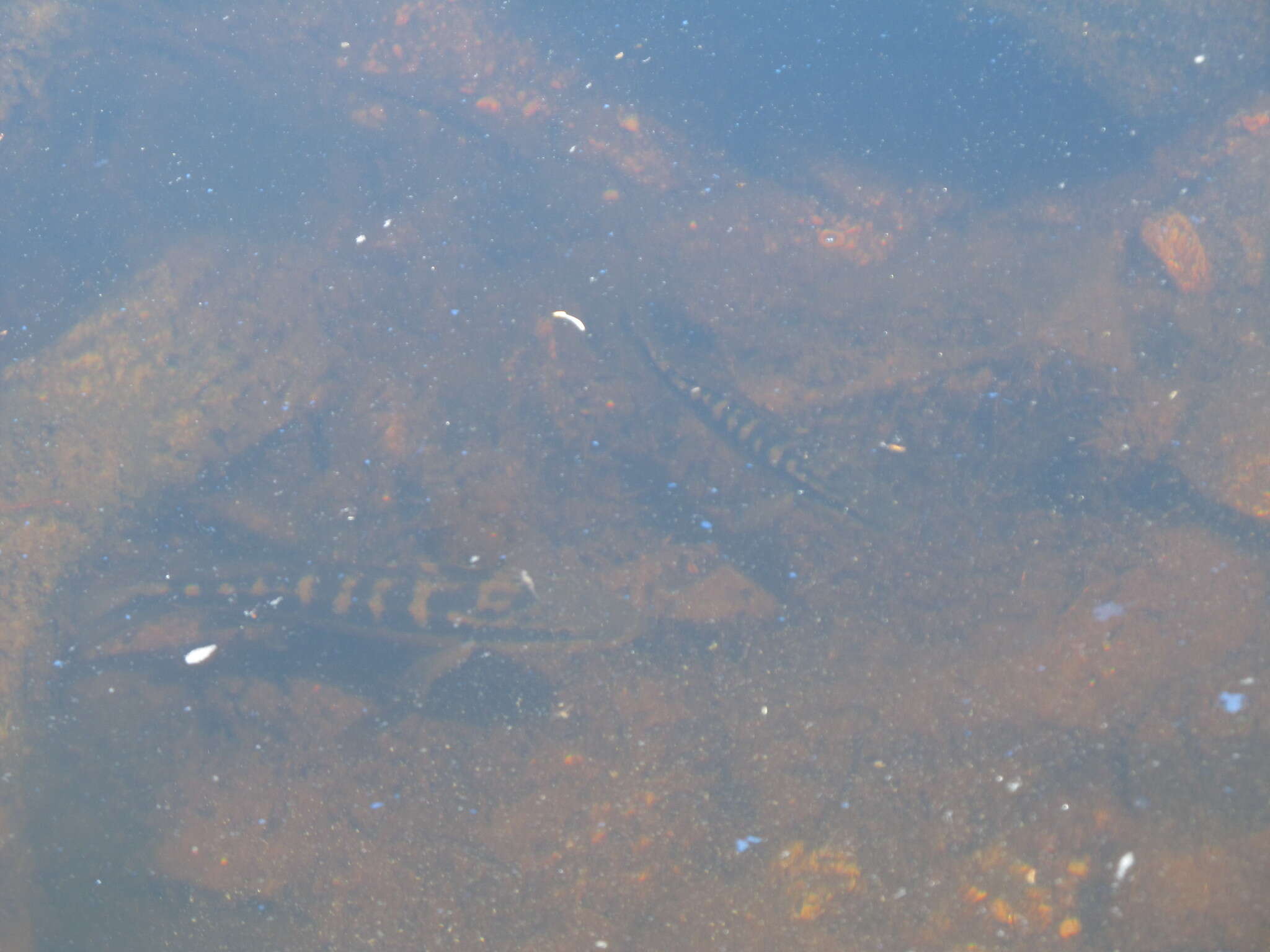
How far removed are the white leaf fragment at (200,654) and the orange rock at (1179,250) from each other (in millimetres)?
8165

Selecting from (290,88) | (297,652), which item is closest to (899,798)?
(297,652)

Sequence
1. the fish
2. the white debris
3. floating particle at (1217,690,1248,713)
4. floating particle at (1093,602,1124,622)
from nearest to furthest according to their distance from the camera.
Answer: the white debris < floating particle at (1217,690,1248,713) < floating particle at (1093,602,1124,622) < the fish

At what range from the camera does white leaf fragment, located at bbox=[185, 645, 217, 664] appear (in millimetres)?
4961

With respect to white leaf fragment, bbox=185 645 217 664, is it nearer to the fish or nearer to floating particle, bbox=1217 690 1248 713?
the fish

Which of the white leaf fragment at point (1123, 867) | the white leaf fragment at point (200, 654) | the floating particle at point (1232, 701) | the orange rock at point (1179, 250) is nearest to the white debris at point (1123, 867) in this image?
the white leaf fragment at point (1123, 867)

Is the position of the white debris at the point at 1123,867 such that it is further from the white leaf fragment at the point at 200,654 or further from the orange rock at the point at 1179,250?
the white leaf fragment at the point at 200,654

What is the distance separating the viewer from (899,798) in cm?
380

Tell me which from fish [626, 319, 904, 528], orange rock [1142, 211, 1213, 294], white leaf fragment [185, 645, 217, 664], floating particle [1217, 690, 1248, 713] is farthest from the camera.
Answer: orange rock [1142, 211, 1213, 294]

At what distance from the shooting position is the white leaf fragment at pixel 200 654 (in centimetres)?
496

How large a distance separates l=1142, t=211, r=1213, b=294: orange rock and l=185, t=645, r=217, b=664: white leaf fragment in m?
8.16

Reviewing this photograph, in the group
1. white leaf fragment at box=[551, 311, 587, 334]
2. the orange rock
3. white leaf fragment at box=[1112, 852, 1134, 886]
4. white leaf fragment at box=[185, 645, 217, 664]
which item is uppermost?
the orange rock

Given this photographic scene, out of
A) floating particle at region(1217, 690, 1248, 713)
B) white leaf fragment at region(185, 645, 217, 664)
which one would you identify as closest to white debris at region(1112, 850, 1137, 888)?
floating particle at region(1217, 690, 1248, 713)

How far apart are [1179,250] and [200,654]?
856cm

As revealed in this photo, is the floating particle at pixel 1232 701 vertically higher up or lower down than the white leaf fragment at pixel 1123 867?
higher up
